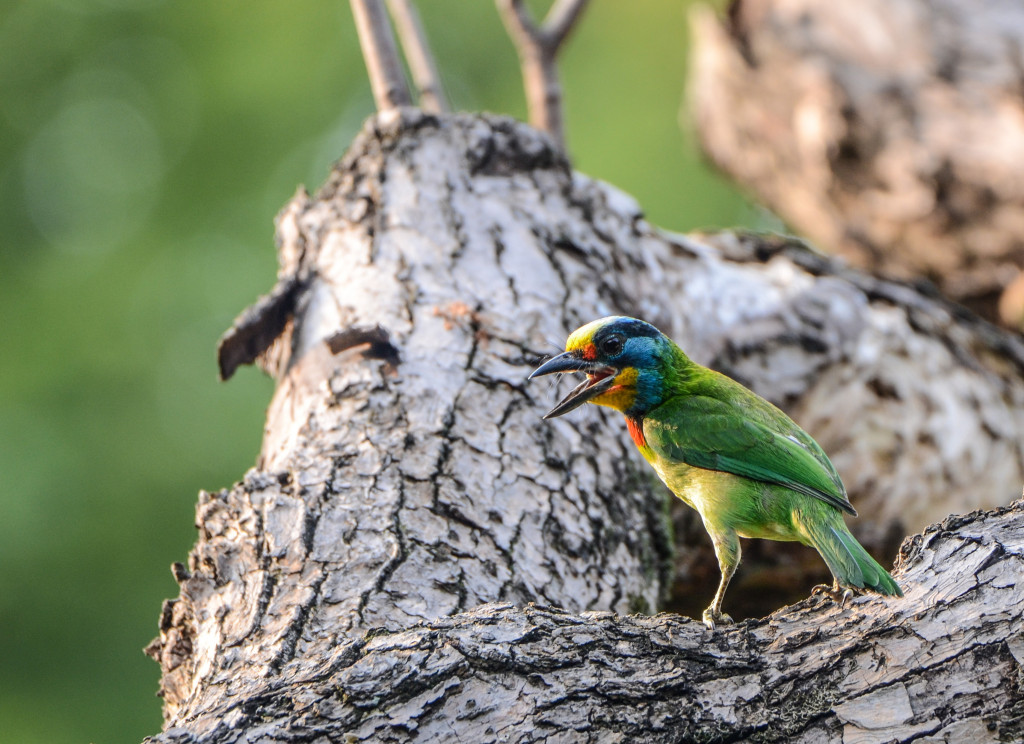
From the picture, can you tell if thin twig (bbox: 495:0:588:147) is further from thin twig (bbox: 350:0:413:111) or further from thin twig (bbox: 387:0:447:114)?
thin twig (bbox: 350:0:413:111)

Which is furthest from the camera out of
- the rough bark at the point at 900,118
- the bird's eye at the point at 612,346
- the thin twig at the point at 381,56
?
the rough bark at the point at 900,118

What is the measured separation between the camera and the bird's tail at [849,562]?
206 cm

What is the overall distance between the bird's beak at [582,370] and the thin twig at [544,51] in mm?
2505

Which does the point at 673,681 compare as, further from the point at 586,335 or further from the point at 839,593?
the point at 586,335

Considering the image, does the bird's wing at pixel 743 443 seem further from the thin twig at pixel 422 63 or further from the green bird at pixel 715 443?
the thin twig at pixel 422 63

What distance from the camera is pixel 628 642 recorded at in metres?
1.94

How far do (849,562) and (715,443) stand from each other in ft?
2.12

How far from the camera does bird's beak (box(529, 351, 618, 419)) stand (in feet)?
9.42

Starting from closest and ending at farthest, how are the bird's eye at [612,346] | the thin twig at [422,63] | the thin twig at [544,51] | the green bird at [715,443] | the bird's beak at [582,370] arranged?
the green bird at [715,443]
the bird's beak at [582,370]
the bird's eye at [612,346]
the thin twig at [422,63]
the thin twig at [544,51]

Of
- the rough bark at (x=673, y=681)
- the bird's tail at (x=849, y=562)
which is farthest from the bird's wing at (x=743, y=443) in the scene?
the rough bark at (x=673, y=681)

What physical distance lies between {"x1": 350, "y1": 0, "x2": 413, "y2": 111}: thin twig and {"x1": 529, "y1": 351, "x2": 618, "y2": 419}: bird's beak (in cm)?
203

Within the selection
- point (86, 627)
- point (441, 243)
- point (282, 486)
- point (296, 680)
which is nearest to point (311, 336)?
point (441, 243)

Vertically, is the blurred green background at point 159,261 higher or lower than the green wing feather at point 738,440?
higher

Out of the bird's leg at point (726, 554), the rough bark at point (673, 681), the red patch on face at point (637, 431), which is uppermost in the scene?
the red patch on face at point (637, 431)
